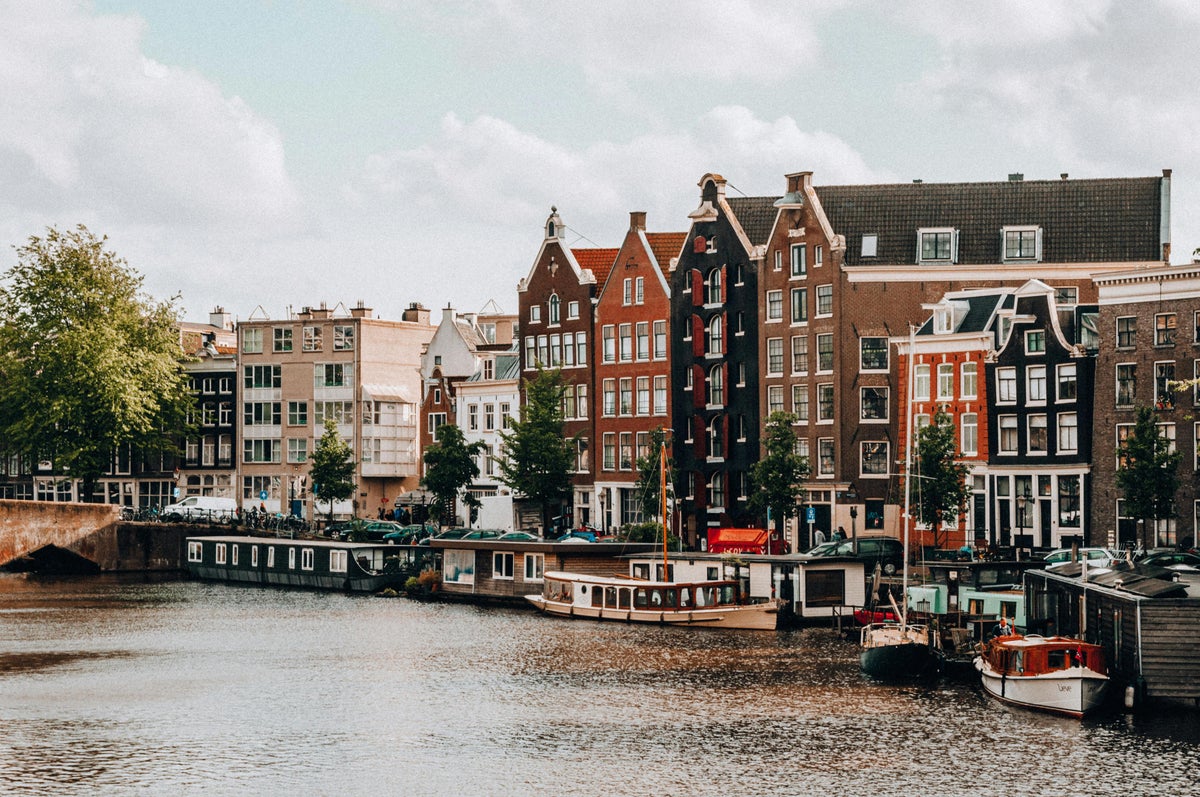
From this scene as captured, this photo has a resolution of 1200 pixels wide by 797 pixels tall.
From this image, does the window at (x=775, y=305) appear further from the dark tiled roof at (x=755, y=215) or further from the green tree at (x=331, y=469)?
the green tree at (x=331, y=469)

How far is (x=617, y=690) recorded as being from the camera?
2349 inches

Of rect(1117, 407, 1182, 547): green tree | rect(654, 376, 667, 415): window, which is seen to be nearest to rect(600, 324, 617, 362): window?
rect(654, 376, 667, 415): window

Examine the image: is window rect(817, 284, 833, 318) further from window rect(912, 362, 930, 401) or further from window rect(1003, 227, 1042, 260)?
window rect(1003, 227, 1042, 260)

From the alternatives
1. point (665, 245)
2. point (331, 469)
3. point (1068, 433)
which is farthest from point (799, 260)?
point (331, 469)

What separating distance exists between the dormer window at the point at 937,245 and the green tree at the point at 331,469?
4354cm

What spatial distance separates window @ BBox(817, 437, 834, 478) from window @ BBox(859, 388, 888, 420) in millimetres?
2561

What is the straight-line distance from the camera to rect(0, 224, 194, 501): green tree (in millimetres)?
117000

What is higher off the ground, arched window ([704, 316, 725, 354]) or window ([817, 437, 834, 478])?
arched window ([704, 316, 725, 354])

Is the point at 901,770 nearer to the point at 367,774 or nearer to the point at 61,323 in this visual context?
the point at 367,774

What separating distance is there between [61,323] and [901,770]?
84.5m

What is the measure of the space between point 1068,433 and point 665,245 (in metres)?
31.9

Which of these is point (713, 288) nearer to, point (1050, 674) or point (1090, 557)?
point (1090, 557)

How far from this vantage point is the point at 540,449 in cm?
10675

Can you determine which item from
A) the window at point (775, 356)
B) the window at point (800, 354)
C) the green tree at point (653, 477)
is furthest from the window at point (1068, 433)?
the green tree at point (653, 477)
